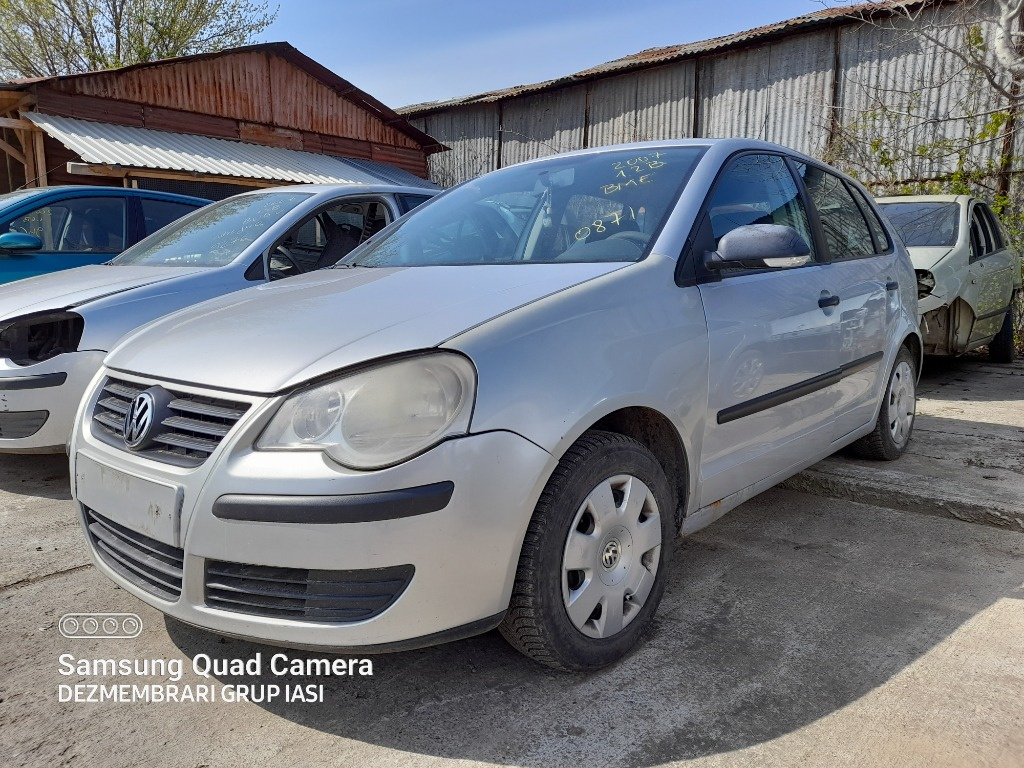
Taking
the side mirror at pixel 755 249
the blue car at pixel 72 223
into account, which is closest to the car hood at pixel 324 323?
the side mirror at pixel 755 249

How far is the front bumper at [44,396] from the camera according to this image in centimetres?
358

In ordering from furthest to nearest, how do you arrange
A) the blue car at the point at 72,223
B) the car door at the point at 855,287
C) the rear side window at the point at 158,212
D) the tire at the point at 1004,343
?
the tire at the point at 1004,343 → the rear side window at the point at 158,212 → the blue car at the point at 72,223 → the car door at the point at 855,287

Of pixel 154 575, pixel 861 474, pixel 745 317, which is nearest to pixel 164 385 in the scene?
pixel 154 575

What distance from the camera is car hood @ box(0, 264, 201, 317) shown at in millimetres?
3709

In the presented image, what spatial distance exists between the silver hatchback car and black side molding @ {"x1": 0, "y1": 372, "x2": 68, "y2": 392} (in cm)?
147

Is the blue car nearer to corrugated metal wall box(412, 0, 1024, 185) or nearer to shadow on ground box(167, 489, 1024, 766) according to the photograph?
shadow on ground box(167, 489, 1024, 766)

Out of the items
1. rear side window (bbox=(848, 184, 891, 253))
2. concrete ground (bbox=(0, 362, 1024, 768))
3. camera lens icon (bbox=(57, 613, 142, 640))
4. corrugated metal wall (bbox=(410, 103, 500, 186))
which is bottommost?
camera lens icon (bbox=(57, 613, 142, 640))

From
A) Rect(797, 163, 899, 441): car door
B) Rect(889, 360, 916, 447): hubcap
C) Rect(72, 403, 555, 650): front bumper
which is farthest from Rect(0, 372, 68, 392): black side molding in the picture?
Rect(889, 360, 916, 447): hubcap

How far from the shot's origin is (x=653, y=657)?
229cm

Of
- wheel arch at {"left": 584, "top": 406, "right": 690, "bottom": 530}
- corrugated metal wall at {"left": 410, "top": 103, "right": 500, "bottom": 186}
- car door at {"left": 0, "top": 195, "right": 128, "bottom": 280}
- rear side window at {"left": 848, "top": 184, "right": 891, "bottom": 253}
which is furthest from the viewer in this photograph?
corrugated metal wall at {"left": 410, "top": 103, "right": 500, "bottom": 186}

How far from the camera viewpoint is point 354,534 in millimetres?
1735

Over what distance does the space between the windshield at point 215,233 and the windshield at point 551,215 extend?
1512mm

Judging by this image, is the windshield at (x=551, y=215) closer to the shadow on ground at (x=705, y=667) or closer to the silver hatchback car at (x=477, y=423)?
the silver hatchback car at (x=477, y=423)

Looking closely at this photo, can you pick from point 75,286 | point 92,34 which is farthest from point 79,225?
point 92,34
